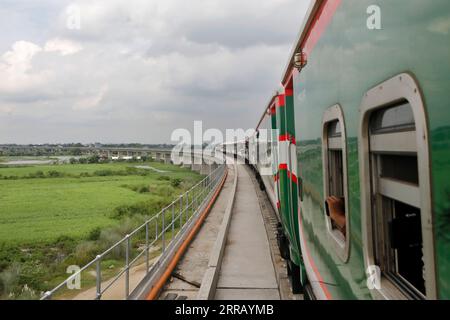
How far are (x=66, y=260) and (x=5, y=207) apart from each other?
64.3 feet

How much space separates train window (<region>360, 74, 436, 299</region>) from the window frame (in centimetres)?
35

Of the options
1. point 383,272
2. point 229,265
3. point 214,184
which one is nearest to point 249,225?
point 229,265

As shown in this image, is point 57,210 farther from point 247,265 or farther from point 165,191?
point 247,265

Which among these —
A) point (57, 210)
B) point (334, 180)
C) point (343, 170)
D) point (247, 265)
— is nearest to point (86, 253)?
point (247, 265)

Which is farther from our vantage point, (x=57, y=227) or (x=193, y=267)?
(x=57, y=227)

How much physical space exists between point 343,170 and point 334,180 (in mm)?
572

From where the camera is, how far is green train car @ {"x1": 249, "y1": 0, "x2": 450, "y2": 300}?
126 centimetres

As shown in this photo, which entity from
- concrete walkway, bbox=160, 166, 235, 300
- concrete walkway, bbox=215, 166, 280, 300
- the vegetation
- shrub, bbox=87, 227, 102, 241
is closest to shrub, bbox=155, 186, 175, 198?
the vegetation

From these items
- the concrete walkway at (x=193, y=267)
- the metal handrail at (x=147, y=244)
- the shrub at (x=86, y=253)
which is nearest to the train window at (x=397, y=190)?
the metal handrail at (x=147, y=244)

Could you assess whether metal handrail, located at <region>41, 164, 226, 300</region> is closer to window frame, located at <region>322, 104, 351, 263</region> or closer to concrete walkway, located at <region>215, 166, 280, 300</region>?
concrete walkway, located at <region>215, 166, 280, 300</region>

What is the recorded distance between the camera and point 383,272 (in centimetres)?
194

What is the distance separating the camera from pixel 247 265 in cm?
863

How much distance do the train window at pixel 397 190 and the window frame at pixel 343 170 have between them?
0.35 meters

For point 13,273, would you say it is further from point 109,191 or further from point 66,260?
point 109,191
